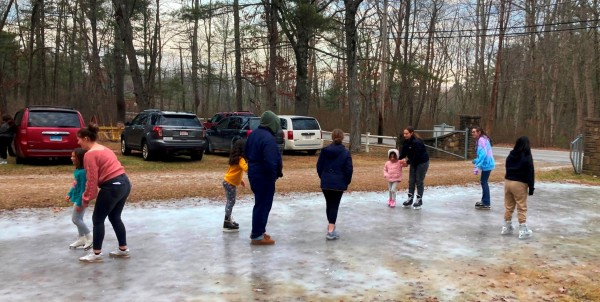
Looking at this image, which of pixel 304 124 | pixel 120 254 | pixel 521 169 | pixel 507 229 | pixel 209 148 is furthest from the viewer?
pixel 304 124

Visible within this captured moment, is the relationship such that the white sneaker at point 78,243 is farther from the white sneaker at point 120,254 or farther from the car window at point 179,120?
the car window at point 179,120

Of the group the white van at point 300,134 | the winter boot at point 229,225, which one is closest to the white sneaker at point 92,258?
the winter boot at point 229,225

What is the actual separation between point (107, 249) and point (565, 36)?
36502 mm

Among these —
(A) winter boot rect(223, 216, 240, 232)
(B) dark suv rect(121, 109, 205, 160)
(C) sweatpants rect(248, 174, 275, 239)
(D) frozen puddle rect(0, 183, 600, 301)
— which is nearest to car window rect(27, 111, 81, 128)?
(B) dark suv rect(121, 109, 205, 160)

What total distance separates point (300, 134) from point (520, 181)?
1361 cm

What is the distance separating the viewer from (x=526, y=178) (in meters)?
7.40

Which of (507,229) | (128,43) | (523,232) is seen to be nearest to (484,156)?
(507,229)

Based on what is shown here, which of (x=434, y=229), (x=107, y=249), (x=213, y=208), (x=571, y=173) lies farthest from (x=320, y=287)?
(x=571, y=173)

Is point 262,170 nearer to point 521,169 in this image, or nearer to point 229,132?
point 521,169

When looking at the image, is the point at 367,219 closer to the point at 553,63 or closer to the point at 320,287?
the point at 320,287

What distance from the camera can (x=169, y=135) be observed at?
1633cm

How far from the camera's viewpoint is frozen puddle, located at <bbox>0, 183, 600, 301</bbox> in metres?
5.02

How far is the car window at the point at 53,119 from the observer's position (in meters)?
14.4

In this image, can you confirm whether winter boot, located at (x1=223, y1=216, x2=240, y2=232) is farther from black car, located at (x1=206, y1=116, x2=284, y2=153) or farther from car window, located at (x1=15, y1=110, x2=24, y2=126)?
black car, located at (x1=206, y1=116, x2=284, y2=153)
